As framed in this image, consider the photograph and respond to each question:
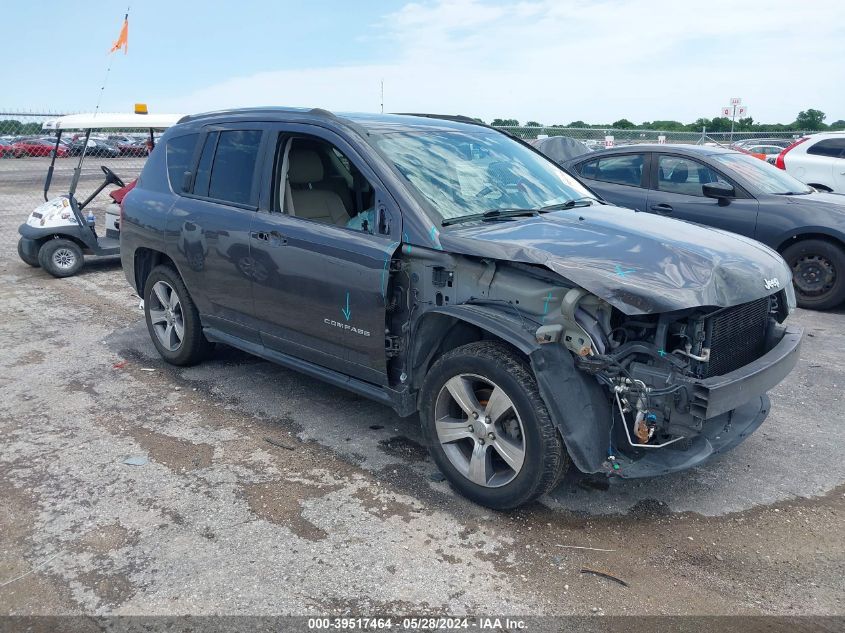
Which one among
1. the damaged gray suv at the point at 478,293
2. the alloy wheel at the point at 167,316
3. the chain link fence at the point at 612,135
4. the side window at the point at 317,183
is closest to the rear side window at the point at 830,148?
the chain link fence at the point at 612,135

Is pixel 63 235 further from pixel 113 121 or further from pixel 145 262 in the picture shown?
pixel 145 262

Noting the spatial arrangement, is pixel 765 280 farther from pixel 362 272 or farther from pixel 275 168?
pixel 275 168

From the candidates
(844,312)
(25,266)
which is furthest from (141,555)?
(25,266)

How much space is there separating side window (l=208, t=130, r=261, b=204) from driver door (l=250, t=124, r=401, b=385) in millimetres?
206

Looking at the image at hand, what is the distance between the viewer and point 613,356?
3141mm

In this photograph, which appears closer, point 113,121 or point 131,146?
point 113,121

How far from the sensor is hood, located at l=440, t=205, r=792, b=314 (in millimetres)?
3092

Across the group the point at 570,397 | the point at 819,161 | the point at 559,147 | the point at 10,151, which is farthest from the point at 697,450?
the point at 10,151

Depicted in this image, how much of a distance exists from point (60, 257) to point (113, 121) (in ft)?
7.81

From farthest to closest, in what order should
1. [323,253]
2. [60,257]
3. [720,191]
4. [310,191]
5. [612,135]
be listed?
1. [612,135]
2. [60,257]
3. [720,191]
4. [310,191]
5. [323,253]

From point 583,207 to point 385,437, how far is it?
1.93 meters

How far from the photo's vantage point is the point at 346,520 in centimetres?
347

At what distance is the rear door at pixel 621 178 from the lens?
8031 mm

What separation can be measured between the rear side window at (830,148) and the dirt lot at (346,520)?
7.37m
